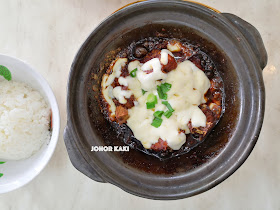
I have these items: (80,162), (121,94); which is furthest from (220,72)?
(80,162)

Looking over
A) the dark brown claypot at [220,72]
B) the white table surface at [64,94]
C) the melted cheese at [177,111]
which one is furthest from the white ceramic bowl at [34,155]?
the melted cheese at [177,111]

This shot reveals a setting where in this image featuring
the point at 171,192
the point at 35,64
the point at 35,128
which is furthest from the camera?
the point at 35,64

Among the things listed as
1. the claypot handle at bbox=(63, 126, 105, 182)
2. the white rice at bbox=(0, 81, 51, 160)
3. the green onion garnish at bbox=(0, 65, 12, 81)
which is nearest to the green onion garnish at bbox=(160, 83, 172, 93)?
the claypot handle at bbox=(63, 126, 105, 182)

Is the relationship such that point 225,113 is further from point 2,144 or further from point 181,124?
point 2,144

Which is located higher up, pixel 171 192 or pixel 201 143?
pixel 201 143

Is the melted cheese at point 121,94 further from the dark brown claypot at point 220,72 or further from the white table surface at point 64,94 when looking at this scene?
the white table surface at point 64,94

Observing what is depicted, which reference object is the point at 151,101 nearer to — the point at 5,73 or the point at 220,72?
the point at 220,72

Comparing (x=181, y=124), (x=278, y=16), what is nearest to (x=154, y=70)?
(x=181, y=124)
